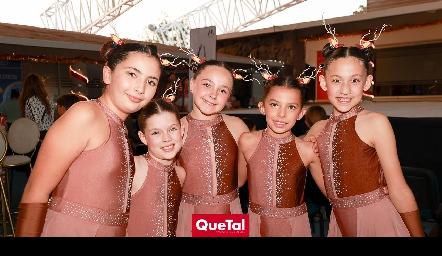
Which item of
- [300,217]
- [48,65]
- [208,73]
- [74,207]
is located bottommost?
[300,217]

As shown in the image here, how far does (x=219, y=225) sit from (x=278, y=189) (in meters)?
0.71

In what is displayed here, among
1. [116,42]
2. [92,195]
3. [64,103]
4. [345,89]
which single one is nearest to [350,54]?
[345,89]

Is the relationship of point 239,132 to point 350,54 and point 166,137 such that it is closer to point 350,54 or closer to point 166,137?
point 166,137

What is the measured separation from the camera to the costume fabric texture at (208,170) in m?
2.35

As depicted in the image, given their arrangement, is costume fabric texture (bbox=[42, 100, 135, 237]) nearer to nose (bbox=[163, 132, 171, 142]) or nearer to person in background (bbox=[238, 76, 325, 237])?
nose (bbox=[163, 132, 171, 142])

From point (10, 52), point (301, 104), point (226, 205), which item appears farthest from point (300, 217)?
point (10, 52)

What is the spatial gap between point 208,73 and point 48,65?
10.1 metres

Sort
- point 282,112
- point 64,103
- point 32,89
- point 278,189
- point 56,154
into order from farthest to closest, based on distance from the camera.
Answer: point 32,89
point 64,103
point 278,189
point 282,112
point 56,154

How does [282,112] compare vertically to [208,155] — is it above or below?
above

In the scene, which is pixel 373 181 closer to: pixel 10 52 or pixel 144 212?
pixel 144 212

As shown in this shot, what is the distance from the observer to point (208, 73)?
230 cm

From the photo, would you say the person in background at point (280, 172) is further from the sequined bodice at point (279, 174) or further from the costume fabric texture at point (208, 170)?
the costume fabric texture at point (208, 170)

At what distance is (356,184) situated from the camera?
193cm
